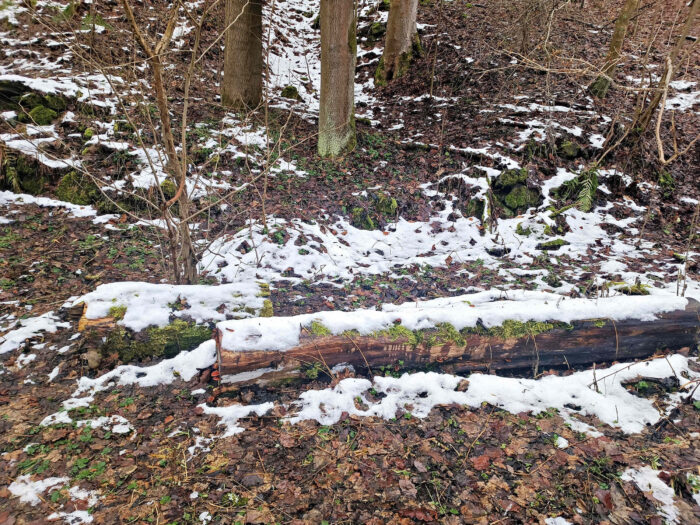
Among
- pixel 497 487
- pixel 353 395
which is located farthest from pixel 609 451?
pixel 353 395

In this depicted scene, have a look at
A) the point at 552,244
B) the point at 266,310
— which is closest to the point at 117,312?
the point at 266,310

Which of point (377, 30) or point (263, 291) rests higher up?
point (377, 30)

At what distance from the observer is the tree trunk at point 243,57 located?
7.30 metres

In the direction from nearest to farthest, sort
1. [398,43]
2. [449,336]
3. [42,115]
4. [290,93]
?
1. [449,336]
2. [42,115]
3. [290,93]
4. [398,43]

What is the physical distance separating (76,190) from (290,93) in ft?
19.4

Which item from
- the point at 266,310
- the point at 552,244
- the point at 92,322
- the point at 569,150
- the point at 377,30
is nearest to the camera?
the point at 92,322

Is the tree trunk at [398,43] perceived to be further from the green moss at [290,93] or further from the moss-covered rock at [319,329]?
the moss-covered rock at [319,329]

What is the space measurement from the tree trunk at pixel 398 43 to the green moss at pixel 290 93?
252cm

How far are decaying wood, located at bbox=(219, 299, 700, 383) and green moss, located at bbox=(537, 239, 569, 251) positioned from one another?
242cm

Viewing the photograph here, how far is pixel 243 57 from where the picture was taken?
747 centimetres

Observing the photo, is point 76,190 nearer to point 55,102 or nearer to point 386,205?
point 55,102

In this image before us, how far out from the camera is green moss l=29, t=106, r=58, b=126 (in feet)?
18.6

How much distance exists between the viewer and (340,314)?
2975 mm

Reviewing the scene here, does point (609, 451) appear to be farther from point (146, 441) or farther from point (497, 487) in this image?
point (146, 441)
